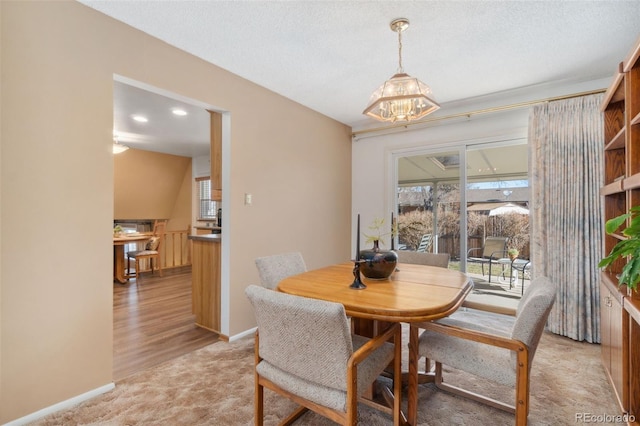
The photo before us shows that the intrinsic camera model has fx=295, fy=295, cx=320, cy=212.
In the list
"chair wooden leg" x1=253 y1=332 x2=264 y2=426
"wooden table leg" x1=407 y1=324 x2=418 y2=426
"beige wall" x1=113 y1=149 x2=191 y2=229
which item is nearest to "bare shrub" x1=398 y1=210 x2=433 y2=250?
"wooden table leg" x1=407 y1=324 x2=418 y2=426

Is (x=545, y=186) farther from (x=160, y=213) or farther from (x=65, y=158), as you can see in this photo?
(x=160, y=213)

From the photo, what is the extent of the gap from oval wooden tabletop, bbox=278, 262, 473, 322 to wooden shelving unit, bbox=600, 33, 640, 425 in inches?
33.5

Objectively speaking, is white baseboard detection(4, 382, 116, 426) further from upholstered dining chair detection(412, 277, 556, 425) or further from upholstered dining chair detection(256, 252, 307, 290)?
upholstered dining chair detection(412, 277, 556, 425)

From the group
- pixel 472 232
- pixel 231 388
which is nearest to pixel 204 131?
pixel 231 388

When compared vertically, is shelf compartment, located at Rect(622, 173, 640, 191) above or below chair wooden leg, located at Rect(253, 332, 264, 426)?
above

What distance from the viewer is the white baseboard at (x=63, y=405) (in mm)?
1704

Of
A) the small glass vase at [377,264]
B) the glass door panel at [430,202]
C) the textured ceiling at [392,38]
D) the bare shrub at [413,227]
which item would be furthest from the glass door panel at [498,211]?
the small glass vase at [377,264]

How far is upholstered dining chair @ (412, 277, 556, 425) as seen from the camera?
1.36 m

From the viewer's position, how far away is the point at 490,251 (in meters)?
3.77

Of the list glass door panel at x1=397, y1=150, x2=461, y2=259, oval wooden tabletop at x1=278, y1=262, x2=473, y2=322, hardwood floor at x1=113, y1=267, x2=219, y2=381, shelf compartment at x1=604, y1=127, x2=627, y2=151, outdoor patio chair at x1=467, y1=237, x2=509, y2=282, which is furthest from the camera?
glass door panel at x1=397, y1=150, x2=461, y2=259

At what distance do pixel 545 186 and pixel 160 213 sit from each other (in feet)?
23.7

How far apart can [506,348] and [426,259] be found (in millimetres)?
1336


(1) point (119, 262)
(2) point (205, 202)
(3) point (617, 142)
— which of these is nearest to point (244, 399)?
(3) point (617, 142)

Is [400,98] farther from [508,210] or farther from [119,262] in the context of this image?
[119,262]
